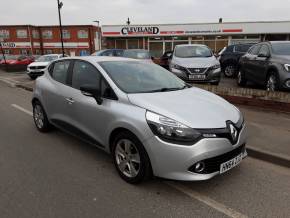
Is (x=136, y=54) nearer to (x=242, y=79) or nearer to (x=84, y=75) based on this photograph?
(x=242, y=79)

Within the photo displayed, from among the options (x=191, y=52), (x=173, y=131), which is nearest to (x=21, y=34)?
A: (x=191, y=52)

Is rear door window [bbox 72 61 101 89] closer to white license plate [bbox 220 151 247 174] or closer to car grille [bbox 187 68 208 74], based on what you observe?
white license plate [bbox 220 151 247 174]

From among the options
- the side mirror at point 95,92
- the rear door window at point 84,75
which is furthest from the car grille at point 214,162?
the rear door window at point 84,75

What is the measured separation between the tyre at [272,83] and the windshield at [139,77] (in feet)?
13.3

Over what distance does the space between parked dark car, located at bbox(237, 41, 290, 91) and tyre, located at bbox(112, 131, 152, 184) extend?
17.4ft

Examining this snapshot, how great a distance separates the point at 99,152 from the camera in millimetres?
4887

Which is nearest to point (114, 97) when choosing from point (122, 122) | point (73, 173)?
point (122, 122)

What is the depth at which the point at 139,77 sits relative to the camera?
4500 millimetres

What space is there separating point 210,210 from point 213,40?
102 ft

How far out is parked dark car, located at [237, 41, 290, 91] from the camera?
24.5 feet

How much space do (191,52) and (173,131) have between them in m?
7.94

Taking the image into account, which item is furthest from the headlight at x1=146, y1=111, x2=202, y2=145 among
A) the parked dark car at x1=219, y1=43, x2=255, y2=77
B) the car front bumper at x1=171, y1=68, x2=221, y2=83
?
the parked dark car at x1=219, y1=43, x2=255, y2=77

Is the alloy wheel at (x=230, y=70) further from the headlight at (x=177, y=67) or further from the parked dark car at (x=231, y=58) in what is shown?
the headlight at (x=177, y=67)

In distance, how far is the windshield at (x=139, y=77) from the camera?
421 cm
